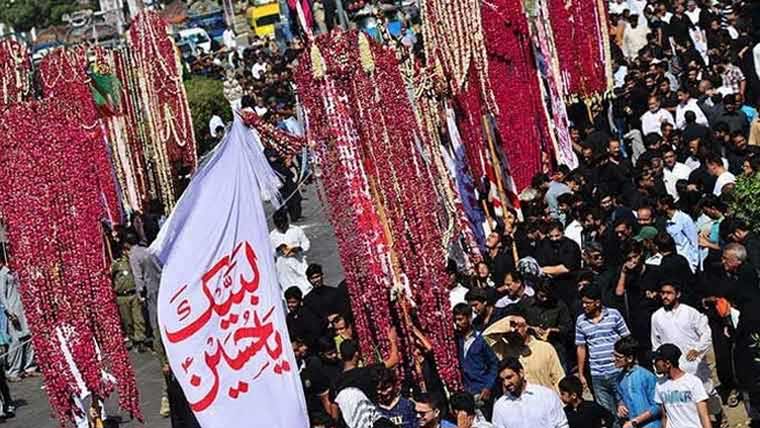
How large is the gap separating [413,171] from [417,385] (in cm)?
153

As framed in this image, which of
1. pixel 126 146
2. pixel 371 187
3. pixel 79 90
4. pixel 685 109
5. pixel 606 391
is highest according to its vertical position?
pixel 79 90

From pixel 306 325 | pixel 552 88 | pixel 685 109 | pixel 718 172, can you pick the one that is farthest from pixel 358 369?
pixel 552 88

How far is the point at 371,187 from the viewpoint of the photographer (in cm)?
1176

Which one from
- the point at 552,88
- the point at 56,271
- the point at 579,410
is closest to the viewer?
the point at 579,410

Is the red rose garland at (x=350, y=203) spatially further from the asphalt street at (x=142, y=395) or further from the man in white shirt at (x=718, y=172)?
the man in white shirt at (x=718, y=172)

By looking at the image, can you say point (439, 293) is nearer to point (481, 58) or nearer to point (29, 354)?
point (481, 58)

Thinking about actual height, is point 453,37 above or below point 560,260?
above

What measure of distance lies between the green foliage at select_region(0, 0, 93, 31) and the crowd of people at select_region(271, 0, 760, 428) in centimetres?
6842

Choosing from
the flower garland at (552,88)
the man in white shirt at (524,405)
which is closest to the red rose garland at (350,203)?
the man in white shirt at (524,405)

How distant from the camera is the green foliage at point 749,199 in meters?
11.3

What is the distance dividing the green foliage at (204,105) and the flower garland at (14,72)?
34.7 ft

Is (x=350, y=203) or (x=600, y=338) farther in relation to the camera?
(x=350, y=203)

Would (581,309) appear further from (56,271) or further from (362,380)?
(56,271)

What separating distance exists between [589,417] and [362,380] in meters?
1.51
